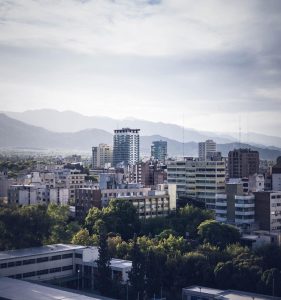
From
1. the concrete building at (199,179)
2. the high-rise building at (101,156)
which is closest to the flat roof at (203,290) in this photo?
the concrete building at (199,179)

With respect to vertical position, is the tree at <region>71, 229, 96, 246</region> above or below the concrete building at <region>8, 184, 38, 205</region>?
below

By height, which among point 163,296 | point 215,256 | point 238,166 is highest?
point 238,166

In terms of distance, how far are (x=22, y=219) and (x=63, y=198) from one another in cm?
951

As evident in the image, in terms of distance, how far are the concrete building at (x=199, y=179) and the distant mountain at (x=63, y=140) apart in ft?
42.2

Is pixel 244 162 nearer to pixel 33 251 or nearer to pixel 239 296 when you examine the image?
pixel 33 251

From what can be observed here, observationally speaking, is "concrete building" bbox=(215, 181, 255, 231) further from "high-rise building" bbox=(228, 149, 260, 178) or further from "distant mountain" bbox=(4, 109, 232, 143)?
"distant mountain" bbox=(4, 109, 232, 143)

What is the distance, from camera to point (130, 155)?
48.5m

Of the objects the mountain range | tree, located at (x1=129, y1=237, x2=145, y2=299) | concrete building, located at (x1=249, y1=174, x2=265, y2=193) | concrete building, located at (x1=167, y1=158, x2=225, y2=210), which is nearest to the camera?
tree, located at (x1=129, y1=237, x2=145, y2=299)

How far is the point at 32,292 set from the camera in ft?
26.7

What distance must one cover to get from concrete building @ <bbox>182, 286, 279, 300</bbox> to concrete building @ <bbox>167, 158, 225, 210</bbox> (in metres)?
10.7

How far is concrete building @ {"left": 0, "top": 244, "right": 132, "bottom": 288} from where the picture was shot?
10.1 metres

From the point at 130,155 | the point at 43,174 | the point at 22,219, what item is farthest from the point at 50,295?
the point at 130,155

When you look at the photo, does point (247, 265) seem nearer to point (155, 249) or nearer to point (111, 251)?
point (155, 249)

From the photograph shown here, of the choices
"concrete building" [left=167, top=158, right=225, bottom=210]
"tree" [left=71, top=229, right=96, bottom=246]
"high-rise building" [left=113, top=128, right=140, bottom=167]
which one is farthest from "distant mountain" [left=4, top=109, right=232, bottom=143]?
"tree" [left=71, top=229, right=96, bottom=246]
